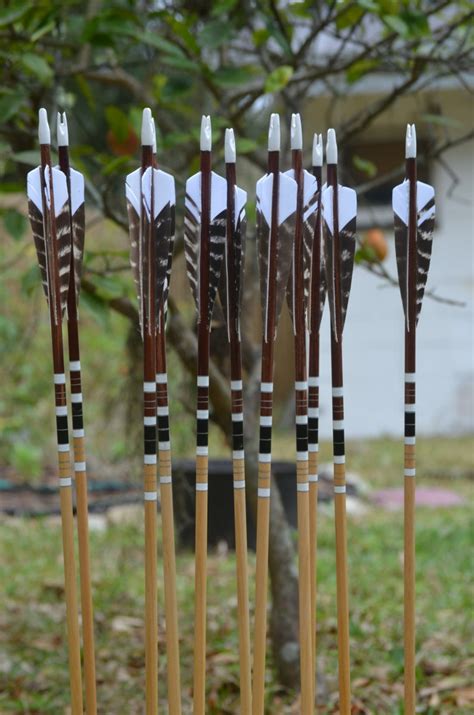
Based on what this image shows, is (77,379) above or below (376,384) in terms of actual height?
above

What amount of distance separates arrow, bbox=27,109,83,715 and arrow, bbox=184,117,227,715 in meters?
0.22

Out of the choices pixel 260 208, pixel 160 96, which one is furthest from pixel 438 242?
pixel 260 208

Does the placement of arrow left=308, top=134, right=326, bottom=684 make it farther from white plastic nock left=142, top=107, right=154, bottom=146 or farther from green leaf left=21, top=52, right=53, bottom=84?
green leaf left=21, top=52, right=53, bottom=84

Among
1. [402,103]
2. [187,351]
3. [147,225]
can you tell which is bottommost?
[187,351]

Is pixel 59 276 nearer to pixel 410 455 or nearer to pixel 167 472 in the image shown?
pixel 167 472

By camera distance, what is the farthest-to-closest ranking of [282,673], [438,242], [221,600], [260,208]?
1. [438,242]
2. [221,600]
3. [282,673]
4. [260,208]

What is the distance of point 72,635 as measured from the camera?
5.68 ft

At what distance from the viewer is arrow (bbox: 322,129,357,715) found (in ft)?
5.84

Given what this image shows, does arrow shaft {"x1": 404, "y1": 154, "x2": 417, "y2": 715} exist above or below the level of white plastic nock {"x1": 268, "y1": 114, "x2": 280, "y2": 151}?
below

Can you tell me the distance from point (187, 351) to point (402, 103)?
5234mm

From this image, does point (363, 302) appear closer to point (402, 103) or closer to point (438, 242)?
point (438, 242)

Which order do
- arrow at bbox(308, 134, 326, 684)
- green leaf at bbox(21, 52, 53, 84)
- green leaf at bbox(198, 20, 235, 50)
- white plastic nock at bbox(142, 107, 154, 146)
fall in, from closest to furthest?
white plastic nock at bbox(142, 107, 154, 146)
arrow at bbox(308, 134, 326, 684)
green leaf at bbox(21, 52, 53, 84)
green leaf at bbox(198, 20, 235, 50)

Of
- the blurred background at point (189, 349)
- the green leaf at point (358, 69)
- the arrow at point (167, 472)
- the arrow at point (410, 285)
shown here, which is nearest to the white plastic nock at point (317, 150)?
the arrow at point (410, 285)

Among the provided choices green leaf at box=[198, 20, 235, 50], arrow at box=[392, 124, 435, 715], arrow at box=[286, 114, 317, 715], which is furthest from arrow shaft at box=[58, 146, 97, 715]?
green leaf at box=[198, 20, 235, 50]
